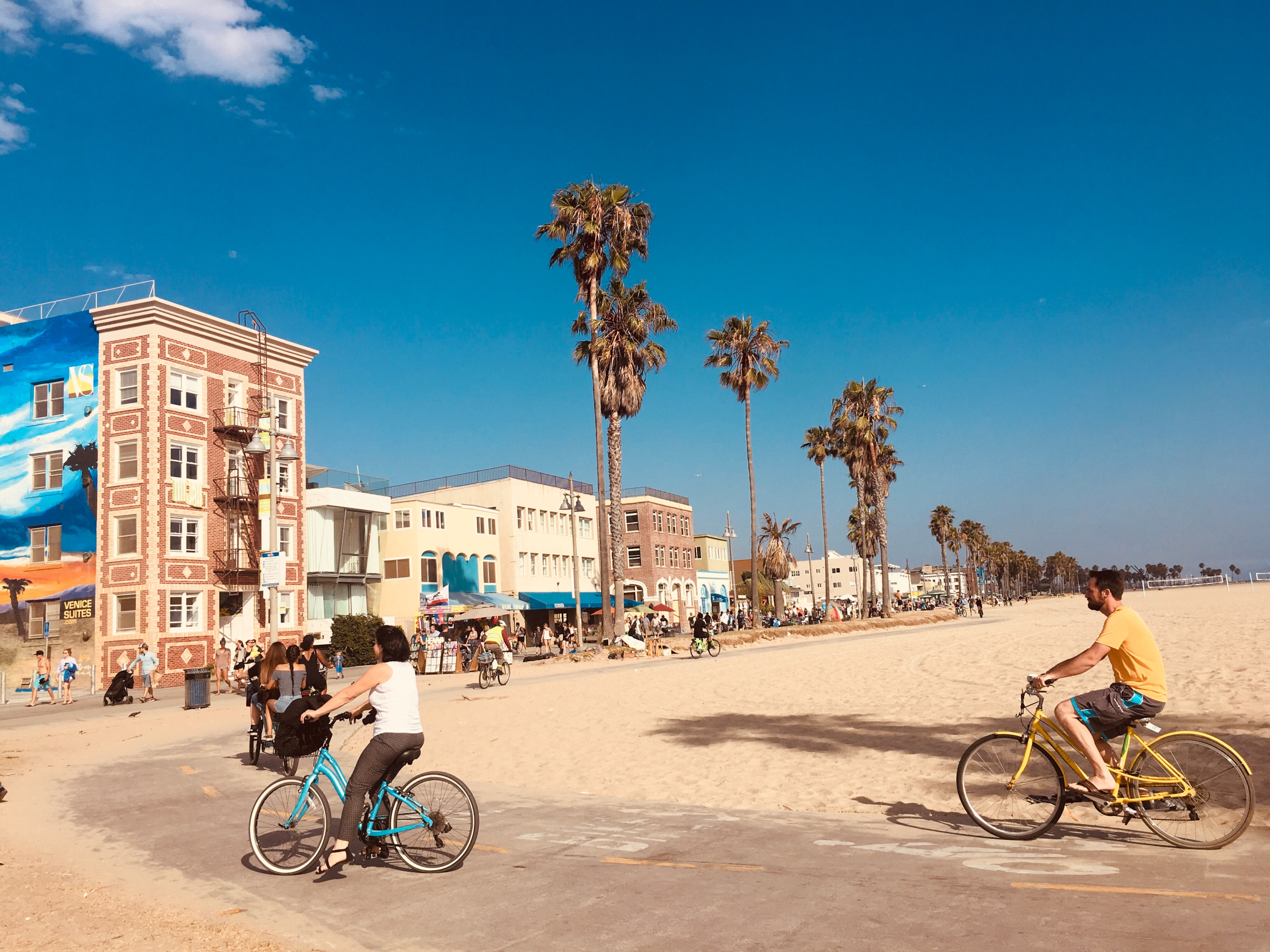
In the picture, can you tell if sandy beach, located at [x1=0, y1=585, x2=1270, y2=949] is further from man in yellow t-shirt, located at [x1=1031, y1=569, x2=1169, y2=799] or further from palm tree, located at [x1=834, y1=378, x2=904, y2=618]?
palm tree, located at [x1=834, y1=378, x2=904, y2=618]

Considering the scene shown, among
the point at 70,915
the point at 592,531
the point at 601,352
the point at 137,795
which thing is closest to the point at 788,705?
the point at 137,795

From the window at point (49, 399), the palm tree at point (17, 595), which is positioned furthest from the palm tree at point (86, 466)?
the palm tree at point (17, 595)

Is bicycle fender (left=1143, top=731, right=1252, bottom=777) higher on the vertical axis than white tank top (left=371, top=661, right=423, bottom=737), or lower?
lower

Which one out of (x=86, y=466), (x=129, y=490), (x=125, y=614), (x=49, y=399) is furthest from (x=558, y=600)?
(x=49, y=399)

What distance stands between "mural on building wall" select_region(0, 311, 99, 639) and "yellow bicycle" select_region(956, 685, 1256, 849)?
3711cm

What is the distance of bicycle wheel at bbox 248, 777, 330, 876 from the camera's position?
6570 mm

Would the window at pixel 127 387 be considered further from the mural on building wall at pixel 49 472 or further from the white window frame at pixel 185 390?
the white window frame at pixel 185 390

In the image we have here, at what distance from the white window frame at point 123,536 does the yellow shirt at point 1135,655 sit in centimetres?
3637

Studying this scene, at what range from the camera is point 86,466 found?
120 ft

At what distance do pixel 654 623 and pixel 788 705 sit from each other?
107 ft

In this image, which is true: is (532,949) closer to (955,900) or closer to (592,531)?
(955,900)

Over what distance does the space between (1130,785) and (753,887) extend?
8.90ft

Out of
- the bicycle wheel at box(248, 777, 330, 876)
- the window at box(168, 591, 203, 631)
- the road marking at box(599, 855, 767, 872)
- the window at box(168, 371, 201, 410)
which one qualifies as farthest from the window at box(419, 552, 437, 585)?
the road marking at box(599, 855, 767, 872)

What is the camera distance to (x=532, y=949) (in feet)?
15.9
